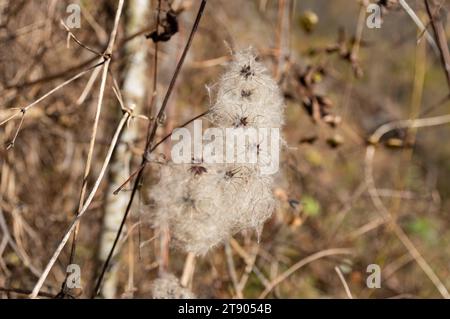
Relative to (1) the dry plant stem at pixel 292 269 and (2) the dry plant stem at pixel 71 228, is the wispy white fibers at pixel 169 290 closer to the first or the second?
(1) the dry plant stem at pixel 292 269

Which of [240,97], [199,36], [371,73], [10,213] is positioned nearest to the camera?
[240,97]

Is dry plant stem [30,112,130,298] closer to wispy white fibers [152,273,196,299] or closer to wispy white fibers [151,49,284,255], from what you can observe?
wispy white fibers [151,49,284,255]

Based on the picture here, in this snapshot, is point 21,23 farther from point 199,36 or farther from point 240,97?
point 240,97

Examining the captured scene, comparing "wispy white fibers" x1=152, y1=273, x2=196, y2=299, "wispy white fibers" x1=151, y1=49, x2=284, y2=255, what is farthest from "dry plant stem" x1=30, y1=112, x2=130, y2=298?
"wispy white fibers" x1=152, y1=273, x2=196, y2=299

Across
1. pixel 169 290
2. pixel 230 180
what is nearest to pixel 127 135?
pixel 169 290

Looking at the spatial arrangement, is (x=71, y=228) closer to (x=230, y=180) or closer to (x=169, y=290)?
(x=230, y=180)

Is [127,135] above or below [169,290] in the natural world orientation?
above
